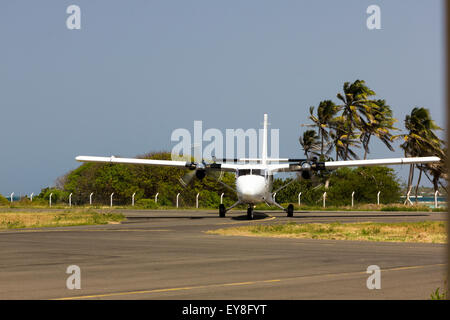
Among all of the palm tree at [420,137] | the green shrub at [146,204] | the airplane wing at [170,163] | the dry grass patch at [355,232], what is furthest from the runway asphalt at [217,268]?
the palm tree at [420,137]

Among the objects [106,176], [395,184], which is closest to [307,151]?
[395,184]

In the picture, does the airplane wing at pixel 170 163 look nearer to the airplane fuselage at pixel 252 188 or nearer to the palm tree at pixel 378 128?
the airplane fuselage at pixel 252 188

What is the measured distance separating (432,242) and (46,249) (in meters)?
11.8

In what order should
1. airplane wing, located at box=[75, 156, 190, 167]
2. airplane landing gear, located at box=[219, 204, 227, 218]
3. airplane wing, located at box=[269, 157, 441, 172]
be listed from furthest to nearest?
1. airplane wing, located at box=[75, 156, 190, 167]
2. airplane wing, located at box=[269, 157, 441, 172]
3. airplane landing gear, located at box=[219, 204, 227, 218]

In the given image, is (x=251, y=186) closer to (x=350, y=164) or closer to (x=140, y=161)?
(x=350, y=164)

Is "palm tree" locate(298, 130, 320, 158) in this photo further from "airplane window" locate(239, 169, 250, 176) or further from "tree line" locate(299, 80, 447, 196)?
"airplane window" locate(239, 169, 250, 176)

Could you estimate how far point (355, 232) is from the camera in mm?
24750

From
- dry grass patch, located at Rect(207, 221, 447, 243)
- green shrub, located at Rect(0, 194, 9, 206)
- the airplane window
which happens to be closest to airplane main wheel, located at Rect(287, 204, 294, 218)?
the airplane window

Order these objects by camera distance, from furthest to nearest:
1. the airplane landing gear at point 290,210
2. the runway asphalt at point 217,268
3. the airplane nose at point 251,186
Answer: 1. the airplane landing gear at point 290,210
2. the airplane nose at point 251,186
3. the runway asphalt at point 217,268

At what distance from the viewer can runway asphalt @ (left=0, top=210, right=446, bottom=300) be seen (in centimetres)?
980

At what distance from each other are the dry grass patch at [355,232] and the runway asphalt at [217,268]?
1934mm

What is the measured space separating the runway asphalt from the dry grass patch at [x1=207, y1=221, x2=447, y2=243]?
1934 mm

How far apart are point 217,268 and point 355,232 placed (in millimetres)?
12550

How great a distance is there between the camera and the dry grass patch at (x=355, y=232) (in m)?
22.4
